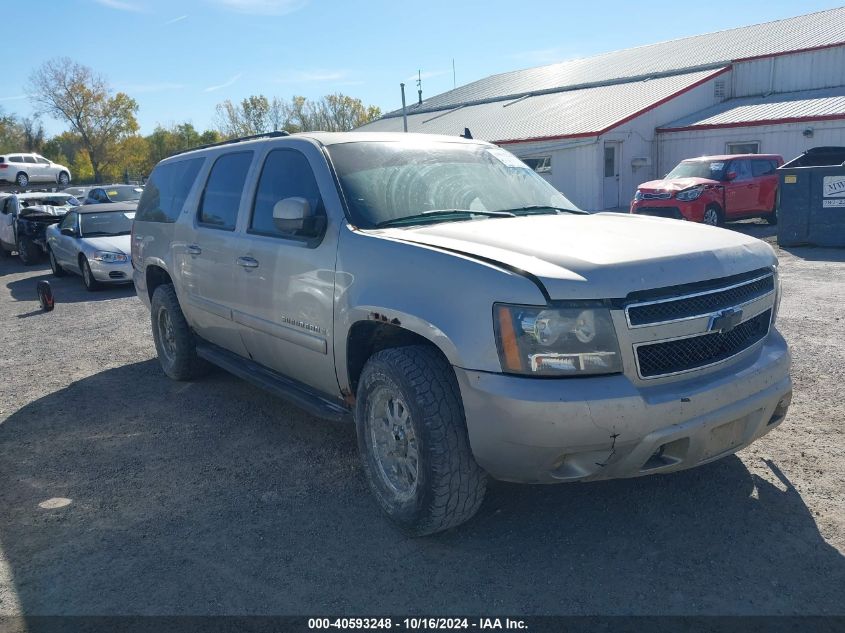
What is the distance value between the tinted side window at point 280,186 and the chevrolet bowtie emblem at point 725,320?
2.19 m

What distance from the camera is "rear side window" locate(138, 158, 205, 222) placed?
581 centimetres

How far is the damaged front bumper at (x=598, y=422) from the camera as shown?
2.84 meters

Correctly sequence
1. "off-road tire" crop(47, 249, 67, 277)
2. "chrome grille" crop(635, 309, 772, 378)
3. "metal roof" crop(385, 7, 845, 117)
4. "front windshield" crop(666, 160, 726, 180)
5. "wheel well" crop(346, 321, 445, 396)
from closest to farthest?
"chrome grille" crop(635, 309, 772, 378) → "wheel well" crop(346, 321, 445, 396) → "off-road tire" crop(47, 249, 67, 277) → "front windshield" crop(666, 160, 726, 180) → "metal roof" crop(385, 7, 845, 117)

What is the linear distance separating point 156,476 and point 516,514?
2.25 metres

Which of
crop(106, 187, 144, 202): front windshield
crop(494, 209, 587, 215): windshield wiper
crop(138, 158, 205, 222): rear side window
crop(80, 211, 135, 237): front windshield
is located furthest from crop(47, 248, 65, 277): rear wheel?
crop(494, 209, 587, 215): windshield wiper

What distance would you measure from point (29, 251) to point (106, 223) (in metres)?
5.00

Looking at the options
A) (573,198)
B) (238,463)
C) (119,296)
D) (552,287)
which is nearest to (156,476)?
(238,463)

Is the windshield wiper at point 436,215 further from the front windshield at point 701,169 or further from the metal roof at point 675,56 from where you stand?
the metal roof at point 675,56

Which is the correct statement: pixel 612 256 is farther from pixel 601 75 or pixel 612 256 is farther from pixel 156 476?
pixel 601 75

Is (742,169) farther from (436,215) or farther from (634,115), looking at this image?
(436,215)

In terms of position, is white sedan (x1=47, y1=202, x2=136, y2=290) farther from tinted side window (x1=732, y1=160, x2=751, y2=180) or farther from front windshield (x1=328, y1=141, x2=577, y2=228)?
tinted side window (x1=732, y1=160, x2=751, y2=180)

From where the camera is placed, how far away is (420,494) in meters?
3.25

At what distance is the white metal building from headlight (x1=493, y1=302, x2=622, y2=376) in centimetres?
2240

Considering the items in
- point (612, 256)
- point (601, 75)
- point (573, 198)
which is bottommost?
point (573, 198)
